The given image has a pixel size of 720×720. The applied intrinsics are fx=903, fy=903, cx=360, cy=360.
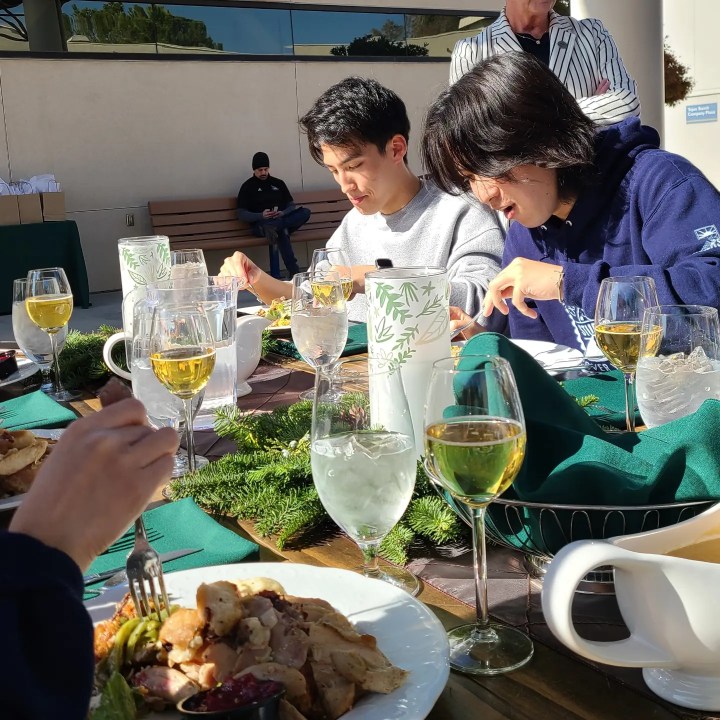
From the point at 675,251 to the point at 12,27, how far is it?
31.2 ft

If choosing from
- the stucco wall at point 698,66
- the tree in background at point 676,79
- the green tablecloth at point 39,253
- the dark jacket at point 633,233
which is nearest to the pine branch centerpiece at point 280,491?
the dark jacket at point 633,233

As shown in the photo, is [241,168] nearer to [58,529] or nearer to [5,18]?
[5,18]

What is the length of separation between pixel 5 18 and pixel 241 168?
3203 millimetres

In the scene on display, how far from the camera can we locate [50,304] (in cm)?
223

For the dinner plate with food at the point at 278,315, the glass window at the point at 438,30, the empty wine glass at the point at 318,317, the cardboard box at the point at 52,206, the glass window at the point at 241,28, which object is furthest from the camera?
the glass window at the point at 438,30

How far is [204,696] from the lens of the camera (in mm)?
723

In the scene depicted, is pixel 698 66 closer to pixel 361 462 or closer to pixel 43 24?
pixel 43 24

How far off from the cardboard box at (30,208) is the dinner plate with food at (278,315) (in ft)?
23.0

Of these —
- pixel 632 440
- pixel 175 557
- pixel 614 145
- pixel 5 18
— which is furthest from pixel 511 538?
pixel 5 18

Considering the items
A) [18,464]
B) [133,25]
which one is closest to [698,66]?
[133,25]

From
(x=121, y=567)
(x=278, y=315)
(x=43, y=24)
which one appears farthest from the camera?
(x=43, y=24)

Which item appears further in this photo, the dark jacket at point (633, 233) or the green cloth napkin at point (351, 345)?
the green cloth napkin at point (351, 345)

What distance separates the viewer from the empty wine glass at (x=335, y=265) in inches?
91.3

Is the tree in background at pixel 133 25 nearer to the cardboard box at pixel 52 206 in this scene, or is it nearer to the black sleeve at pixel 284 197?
the black sleeve at pixel 284 197
